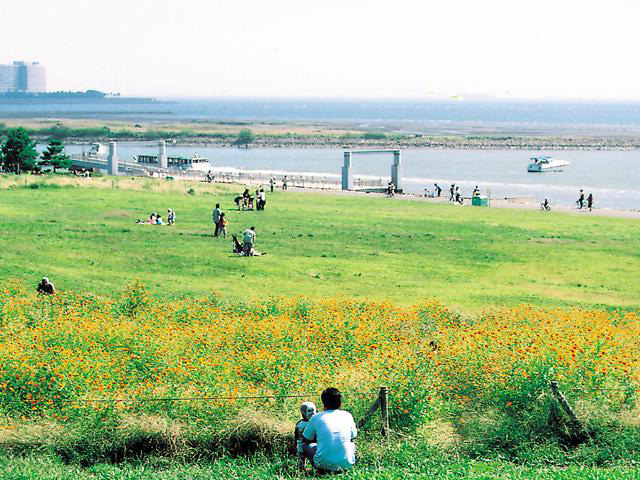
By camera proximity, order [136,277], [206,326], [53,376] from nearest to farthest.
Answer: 1. [53,376]
2. [206,326]
3. [136,277]

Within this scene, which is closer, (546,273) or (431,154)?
(546,273)

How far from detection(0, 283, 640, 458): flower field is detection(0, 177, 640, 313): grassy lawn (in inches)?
232

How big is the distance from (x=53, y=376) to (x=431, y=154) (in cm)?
14109

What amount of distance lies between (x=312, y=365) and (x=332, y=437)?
17.2 ft

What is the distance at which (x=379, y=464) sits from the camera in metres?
12.4

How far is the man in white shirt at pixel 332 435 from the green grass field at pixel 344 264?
1.42 feet

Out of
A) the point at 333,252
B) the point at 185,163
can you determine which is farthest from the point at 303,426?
the point at 185,163

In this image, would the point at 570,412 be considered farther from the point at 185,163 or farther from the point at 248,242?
the point at 185,163

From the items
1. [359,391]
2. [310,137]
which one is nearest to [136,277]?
[359,391]

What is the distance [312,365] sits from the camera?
15.9 meters

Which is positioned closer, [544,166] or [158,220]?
[158,220]

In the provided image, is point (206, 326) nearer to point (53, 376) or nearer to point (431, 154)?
point (53, 376)

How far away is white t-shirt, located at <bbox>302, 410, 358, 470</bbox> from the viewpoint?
34.9 feet

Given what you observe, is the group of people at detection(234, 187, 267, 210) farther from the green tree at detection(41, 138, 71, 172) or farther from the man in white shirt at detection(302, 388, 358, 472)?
the green tree at detection(41, 138, 71, 172)
